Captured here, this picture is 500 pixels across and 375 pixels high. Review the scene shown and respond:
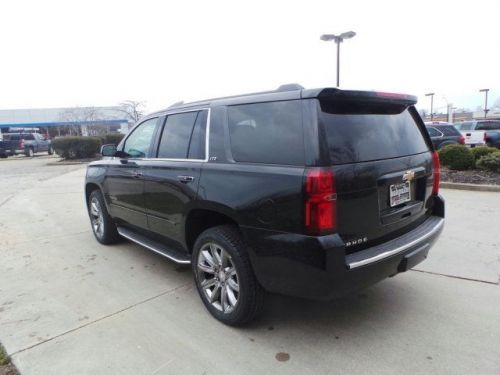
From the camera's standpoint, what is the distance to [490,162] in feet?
30.0

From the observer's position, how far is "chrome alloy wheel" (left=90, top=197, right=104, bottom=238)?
531cm

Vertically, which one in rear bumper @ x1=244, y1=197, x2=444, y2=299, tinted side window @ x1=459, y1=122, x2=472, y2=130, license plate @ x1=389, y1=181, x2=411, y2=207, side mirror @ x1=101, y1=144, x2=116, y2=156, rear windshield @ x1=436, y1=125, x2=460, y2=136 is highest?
tinted side window @ x1=459, y1=122, x2=472, y2=130

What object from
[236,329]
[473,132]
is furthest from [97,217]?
[473,132]

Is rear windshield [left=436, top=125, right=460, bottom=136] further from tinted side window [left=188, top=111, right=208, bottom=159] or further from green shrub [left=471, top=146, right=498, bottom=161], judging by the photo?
tinted side window [left=188, top=111, right=208, bottom=159]

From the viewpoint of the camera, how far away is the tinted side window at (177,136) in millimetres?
3551

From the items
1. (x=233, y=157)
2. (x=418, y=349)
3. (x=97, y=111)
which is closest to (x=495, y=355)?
(x=418, y=349)

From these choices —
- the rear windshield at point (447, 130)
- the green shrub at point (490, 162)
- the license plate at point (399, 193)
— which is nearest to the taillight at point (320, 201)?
the license plate at point (399, 193)

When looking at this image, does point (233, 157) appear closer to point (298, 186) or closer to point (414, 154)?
point (298, 186)

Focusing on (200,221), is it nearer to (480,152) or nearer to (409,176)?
(409,176)

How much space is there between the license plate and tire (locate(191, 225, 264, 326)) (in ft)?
3.87

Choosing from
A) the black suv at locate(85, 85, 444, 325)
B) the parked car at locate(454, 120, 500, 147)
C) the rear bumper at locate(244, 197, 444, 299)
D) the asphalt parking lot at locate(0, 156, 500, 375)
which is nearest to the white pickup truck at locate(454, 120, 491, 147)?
the parked car at locate(454, 120, 500, 147)

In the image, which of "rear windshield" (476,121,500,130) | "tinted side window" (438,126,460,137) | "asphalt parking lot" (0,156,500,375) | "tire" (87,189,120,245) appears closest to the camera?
"asphalt parking lot" (0,156,500,375)

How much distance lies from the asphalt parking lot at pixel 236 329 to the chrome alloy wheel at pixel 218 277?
203mm

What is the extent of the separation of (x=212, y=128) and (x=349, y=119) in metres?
1.19
